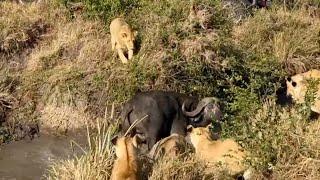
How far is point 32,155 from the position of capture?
33.0 ft


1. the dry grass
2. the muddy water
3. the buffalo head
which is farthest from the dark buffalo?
the dry grass

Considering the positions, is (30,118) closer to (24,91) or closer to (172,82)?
(24,91)

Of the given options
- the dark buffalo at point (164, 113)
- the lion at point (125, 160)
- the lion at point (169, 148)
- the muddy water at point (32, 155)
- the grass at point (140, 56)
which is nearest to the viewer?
the lion at point (125, 160)

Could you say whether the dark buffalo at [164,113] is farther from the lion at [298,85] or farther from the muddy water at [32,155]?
the lion at [298,85]

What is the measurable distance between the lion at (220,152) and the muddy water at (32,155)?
6.91 feet

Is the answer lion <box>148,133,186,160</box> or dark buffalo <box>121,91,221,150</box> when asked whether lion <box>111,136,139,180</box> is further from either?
dark buffalo <box>121,91,221,150</box>

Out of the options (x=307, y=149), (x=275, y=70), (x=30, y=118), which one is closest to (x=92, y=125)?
(x=30, y=118)

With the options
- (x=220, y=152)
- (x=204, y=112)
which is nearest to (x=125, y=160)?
(x=220, y=152)

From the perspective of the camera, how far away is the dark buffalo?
9.68 m

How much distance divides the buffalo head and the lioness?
6.67 feet

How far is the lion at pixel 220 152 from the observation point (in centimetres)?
789

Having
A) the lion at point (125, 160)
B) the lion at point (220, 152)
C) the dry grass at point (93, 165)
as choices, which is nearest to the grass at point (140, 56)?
the lion at point (220, 152)

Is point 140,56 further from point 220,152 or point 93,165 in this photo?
point 93,165

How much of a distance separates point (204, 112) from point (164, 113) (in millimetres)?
674
